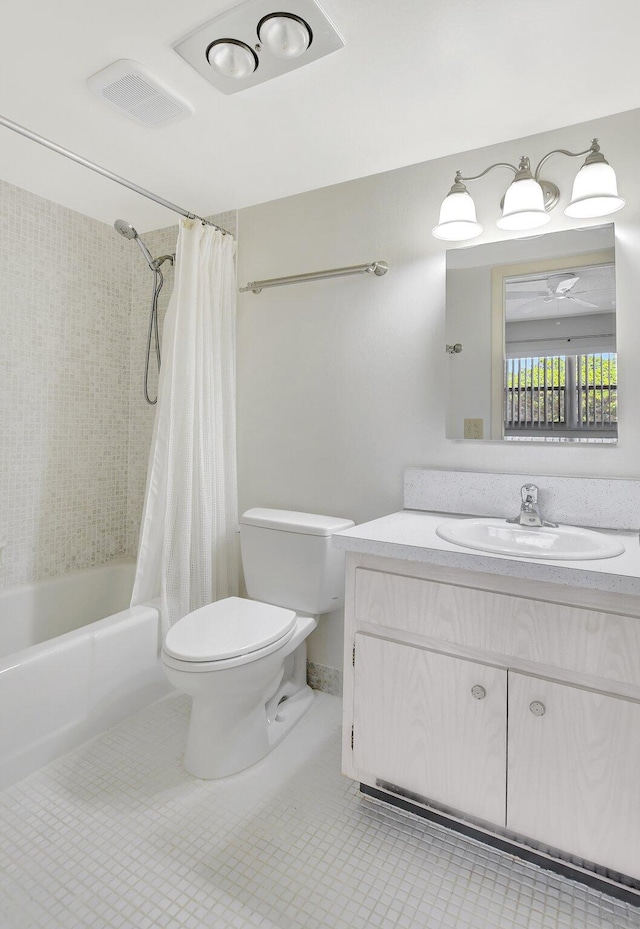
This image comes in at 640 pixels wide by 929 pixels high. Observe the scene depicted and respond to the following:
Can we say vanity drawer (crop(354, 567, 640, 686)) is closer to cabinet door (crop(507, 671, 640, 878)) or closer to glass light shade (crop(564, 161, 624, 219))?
cabinet door (crop(507, 671, 640, 878))

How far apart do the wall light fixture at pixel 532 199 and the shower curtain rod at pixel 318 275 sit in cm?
27

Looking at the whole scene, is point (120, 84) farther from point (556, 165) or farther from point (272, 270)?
point (556, 165)

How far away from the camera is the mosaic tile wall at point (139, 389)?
9.11ft

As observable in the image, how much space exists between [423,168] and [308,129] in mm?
486

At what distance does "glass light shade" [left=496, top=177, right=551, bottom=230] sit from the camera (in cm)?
163

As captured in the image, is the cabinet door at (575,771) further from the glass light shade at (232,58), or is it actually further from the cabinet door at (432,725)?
the glass light shade at (232,58)

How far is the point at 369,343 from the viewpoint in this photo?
2104 millimetres

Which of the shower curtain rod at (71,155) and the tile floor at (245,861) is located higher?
the shower curtain rod at (71,155)

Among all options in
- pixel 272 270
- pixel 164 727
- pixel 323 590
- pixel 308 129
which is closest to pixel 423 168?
pixel 308 129

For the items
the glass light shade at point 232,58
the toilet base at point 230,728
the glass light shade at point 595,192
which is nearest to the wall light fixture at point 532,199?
the glass light shade at point 595,192

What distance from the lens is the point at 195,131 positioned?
1794mm

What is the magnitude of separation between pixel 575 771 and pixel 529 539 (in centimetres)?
61

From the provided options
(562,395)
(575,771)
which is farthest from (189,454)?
(575,771)

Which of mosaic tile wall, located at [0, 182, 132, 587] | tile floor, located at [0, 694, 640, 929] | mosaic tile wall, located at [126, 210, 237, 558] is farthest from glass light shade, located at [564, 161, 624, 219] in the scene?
mosaic tile wall, located at [0, 182, 132, 587]
